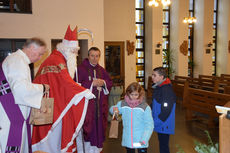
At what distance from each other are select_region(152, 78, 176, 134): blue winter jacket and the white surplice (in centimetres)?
158

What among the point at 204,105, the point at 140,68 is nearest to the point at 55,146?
the point at 204,105

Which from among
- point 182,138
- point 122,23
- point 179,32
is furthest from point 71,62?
point 179,32

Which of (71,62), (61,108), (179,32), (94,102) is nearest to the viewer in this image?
(61,108)

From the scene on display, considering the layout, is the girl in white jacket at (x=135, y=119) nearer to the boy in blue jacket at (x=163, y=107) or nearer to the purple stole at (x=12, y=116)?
the boy in blue jacket at (x=163, y=107)

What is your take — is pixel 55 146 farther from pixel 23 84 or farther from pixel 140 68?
pixel 140 68

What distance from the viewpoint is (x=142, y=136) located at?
2875 millimetres

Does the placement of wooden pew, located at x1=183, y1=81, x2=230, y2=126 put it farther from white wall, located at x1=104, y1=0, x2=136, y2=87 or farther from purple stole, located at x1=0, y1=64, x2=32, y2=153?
white wall, located at x1=104, y1=0, x2=136, y2=87

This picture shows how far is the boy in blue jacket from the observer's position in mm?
3195

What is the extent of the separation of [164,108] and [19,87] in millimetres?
1839

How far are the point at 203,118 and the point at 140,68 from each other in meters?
6.25

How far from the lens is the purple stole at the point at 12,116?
258cm

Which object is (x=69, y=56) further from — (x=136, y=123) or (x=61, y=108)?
(x=136, y=123)

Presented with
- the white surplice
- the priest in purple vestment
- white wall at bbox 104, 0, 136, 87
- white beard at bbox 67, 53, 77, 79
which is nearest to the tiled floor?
the priest in purple vestment

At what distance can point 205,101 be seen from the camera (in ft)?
19.6
